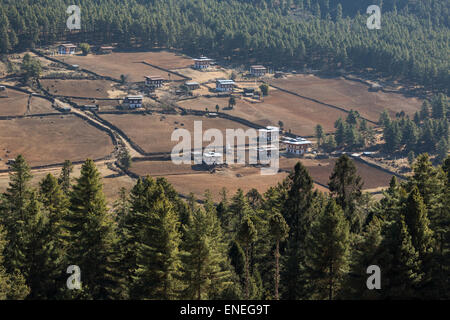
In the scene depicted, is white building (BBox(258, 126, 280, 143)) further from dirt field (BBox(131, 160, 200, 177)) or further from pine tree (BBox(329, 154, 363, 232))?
pine tree (BBox(329, 154, 363, 232))

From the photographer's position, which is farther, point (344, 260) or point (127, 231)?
point (127, 231)

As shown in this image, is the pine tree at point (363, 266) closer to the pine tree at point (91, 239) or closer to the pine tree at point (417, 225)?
the pine tree at point (417, 225)

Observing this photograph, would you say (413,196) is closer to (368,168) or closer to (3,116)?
(368,168)

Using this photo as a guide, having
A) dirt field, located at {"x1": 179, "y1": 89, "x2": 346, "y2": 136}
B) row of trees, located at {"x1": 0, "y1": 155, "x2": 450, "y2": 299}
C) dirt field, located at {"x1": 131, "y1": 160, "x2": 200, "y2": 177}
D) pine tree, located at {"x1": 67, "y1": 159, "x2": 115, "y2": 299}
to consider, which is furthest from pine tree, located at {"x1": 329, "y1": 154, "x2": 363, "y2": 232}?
dirt field, located at {"x1": 179, "y1": 89, "x2": 346, "y2": 136}

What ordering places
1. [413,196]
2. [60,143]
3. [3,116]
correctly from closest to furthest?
1. [413,196]
2. [60,143]
3. [3,116]

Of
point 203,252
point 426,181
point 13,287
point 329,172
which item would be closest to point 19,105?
point 329,172

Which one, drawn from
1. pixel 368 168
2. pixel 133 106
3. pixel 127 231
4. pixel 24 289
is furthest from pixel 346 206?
pixel 133 106
